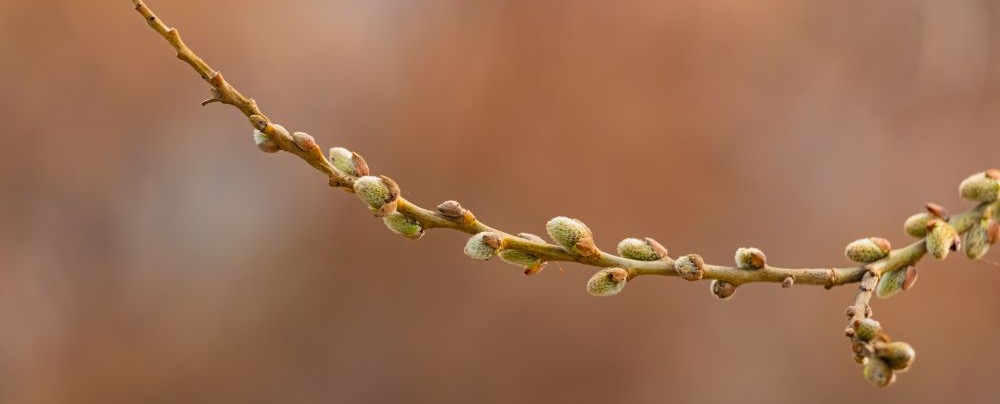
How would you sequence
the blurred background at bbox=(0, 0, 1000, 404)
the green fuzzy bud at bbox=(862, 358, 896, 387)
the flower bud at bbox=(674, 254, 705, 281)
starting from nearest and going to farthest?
1. the green fuzzy bud at bbox=(862, 358, 896, 387)
2. the flower bud at bbox=(674, 254, 705, 281)
3. the blurred background at bbox=(0, 0, 1000, 404)

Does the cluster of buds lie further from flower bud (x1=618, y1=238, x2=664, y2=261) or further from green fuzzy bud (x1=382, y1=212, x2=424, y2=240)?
green fuzzy bud (x1=382, y1=212, x2=424, y2=240)

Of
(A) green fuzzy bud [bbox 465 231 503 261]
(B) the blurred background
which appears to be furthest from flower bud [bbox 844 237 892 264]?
(B) the blurred background

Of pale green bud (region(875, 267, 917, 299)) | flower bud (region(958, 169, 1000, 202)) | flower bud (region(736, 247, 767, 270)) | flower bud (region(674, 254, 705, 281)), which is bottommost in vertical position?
flower bud (region(674, 254, 705, 281))

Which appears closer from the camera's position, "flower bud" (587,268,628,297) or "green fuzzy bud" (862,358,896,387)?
"green fuzzy bud" (862,358,896,387)

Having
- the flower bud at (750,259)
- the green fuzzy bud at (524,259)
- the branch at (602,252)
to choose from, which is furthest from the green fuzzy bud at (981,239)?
the green fuzzy bud at (524,259)

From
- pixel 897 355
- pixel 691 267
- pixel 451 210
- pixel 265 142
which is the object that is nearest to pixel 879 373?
pixel 897 355

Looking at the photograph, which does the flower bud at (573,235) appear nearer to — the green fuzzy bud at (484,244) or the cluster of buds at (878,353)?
the green fuzzy bud at (484,244)

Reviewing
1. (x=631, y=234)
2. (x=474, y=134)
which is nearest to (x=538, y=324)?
(x=631, y=234)

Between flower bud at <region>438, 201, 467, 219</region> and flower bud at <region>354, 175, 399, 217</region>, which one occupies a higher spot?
flower bud at <region>438, 201, 467, 219</region>

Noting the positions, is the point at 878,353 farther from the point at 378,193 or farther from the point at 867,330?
the point at 378,193
